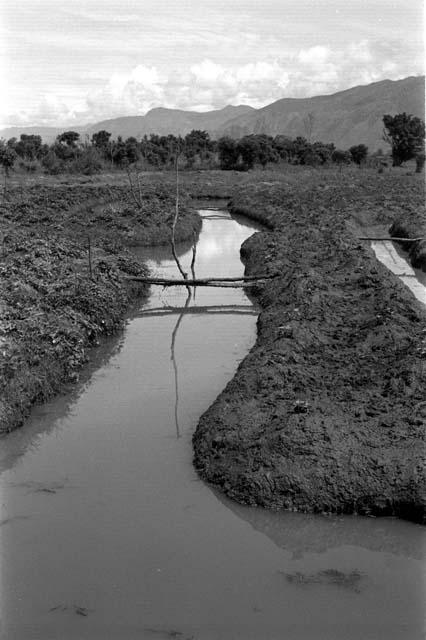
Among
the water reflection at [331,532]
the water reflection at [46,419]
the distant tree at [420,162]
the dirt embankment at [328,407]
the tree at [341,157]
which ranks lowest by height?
the water reflection at [331,532]

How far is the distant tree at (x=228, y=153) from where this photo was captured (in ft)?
222

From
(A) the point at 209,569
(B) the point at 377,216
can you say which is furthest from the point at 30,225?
(A) the point at 209,569

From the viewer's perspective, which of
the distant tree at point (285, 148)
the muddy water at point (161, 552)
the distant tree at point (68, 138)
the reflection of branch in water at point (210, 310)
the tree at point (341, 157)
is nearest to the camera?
the muddy water at point (161, 552)

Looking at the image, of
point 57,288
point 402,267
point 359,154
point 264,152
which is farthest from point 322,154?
point 57,288

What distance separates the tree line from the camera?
6284 cm

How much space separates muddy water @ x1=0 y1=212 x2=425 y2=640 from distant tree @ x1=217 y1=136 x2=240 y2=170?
59.3 meters

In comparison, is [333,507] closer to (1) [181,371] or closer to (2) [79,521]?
(2) [79,521]

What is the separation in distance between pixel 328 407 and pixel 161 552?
3.10 m

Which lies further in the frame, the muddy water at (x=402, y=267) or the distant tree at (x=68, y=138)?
the distant tree at (x=68, y=138)

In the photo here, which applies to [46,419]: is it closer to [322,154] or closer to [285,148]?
[285,148]

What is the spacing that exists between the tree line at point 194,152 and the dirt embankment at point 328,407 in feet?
160

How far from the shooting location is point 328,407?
924 cm

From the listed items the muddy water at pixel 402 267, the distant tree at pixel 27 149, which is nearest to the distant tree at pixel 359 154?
the distant tree at pixel 27 149

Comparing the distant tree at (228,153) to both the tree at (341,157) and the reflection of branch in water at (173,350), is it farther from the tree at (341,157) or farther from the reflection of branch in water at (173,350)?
the reflection of branch in water at (173,350)
